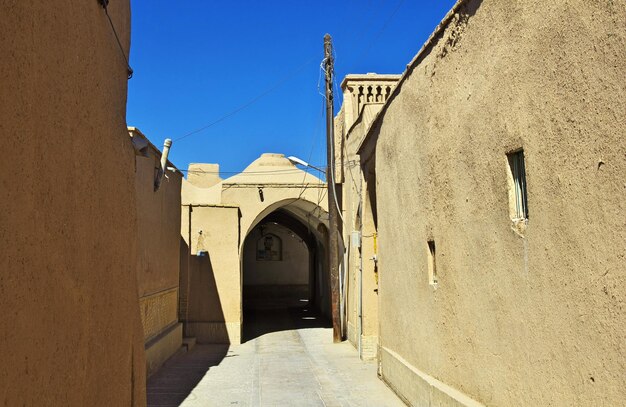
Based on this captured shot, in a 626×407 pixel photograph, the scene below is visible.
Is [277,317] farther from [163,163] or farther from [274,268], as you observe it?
[163,163]

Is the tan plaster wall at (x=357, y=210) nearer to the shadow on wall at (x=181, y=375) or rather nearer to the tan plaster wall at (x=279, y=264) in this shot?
the shadow on wall at (x=181, y=375)

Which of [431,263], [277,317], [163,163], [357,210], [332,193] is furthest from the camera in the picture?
[277,317]

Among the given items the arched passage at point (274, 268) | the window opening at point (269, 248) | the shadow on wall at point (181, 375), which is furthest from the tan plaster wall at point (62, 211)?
the window opening at point (269, 248)

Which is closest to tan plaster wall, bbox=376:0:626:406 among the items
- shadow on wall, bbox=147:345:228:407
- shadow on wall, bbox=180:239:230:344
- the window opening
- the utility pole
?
shadow on wall, bbox=147:345:228:407

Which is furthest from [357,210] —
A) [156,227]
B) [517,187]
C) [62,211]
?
[62,211]

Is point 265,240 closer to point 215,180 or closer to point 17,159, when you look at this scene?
point 215,180

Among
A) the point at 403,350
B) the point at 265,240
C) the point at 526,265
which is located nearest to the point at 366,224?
the point at 403,350

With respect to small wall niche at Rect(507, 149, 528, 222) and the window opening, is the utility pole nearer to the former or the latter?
small wall niche at Rect(507, 149, 528, 222)

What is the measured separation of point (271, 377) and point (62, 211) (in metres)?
A: 8.07

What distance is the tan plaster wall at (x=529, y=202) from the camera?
3289 mm

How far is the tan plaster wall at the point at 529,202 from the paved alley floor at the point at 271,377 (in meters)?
2.10

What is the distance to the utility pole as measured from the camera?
49.3ft

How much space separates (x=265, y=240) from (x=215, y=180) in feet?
22.7

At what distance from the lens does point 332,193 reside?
1541 centimetres
